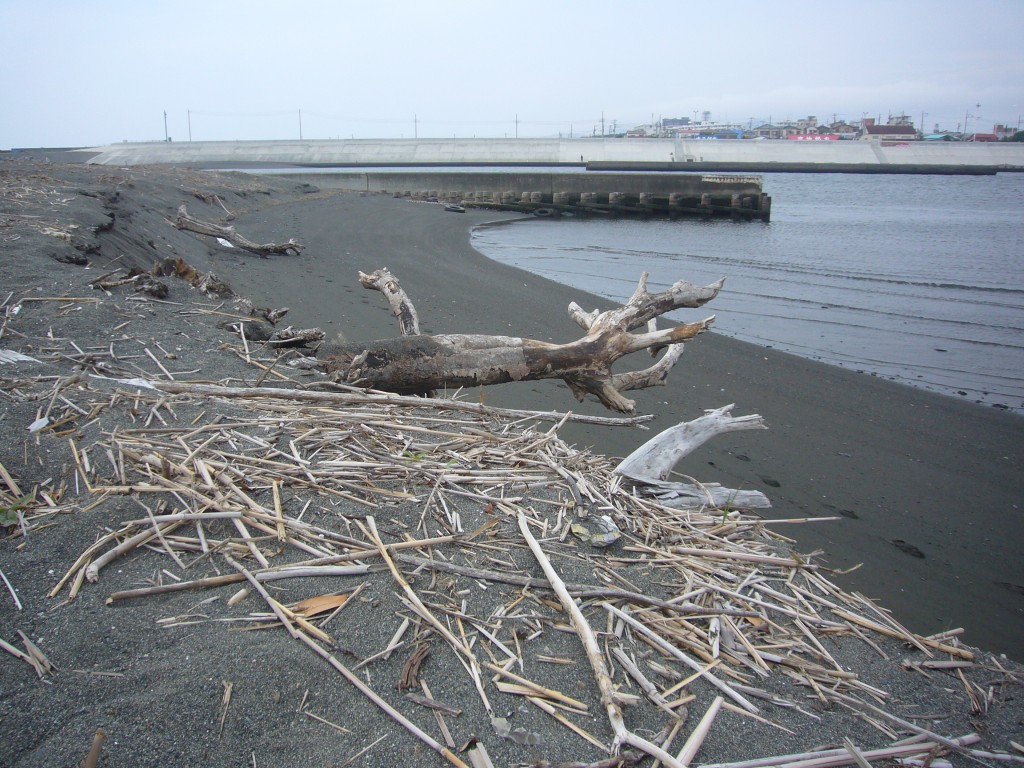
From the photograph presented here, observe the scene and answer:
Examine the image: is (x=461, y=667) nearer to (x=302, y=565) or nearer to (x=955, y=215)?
(x=302, y=565)

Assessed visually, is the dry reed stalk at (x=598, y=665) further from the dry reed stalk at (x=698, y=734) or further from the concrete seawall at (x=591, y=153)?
the concrete seawall at (x=591, y=153)

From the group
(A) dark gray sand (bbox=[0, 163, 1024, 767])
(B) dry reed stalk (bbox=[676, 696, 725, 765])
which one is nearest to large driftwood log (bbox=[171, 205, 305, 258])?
(A) dark gray sand (bbox=[0, 163, 1024, 767])

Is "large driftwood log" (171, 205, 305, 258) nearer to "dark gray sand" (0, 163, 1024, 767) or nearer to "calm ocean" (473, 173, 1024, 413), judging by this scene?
"dark gray sand" (0, 163, 1024, 767)

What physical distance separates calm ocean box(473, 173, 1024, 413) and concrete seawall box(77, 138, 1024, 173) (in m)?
36.2

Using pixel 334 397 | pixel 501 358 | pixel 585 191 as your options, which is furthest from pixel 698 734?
pixel 585 191

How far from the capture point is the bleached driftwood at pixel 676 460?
405 cm

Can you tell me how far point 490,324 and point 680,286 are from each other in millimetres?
5804

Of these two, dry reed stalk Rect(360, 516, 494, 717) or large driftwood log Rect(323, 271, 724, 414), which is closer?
dry reed stalk Rect(360, 516, 494, 717)

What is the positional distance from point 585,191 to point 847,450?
120 feet

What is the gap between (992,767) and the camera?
8.33 feet

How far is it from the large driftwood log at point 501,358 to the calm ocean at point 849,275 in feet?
22.3

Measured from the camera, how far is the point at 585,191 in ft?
137

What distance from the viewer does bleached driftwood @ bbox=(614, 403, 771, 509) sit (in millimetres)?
4051

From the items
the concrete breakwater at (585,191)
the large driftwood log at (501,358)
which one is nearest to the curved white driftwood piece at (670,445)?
the large driftwood log at (501,358)
